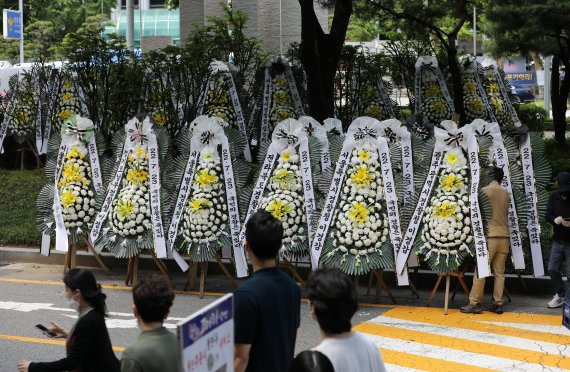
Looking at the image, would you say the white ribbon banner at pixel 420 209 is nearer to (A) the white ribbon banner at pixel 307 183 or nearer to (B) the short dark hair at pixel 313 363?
(A) the white ribbon banner at pixel 307 183

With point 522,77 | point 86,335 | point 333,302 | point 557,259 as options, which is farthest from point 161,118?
point 522,77

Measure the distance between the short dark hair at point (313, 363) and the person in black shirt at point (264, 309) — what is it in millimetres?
696

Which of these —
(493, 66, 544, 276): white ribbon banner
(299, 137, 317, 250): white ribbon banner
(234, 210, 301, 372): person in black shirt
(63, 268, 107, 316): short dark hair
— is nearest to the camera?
(234, 210, 301, 372): person in black shirt

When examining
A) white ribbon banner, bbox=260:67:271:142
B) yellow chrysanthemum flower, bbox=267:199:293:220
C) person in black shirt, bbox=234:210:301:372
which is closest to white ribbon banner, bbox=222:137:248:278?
yellow chrysanthemum flower, bbox=267:199:293:220

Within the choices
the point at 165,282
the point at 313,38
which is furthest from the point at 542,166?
the point at 165,282

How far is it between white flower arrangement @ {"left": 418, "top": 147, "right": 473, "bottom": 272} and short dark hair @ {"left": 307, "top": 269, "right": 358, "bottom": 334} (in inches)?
251

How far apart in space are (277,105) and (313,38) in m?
2.36

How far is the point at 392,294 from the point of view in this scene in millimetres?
11453

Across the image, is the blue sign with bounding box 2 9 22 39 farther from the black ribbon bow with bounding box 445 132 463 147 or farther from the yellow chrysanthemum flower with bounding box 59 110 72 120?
the black ribbon bow with bounding box 445 132 463 147

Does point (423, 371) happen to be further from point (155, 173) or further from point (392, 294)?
point (155, 173)

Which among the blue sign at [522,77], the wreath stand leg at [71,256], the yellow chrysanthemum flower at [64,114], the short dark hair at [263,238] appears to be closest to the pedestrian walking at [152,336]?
the short dark hair at [263,238]

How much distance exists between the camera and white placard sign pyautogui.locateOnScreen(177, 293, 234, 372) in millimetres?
3908

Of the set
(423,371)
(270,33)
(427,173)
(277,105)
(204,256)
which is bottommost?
(423,371)

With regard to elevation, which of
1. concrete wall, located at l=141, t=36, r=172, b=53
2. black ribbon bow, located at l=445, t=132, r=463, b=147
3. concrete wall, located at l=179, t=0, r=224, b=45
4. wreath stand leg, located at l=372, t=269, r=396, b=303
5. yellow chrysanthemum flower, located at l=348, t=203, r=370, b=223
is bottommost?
wreath stand leg, located at l=372, t=269, r=396, b=303
